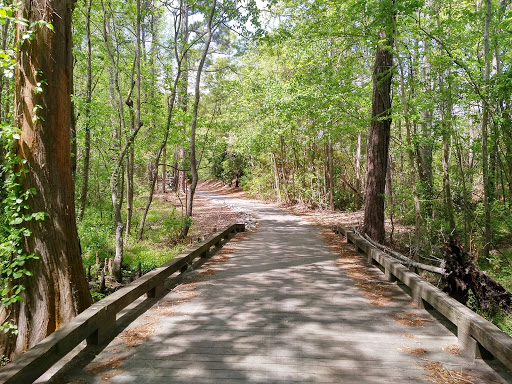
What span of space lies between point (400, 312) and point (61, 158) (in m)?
4.99

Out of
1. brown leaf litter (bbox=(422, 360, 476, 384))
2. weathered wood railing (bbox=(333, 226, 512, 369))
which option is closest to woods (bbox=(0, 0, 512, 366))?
weathered wood railing (bbox=(333, 226, 512, 369))

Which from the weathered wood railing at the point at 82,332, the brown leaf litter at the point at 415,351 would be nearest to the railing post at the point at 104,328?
the weathered wood railing at the point at 82,332

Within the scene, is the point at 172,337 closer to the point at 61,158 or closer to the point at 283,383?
the point at 283,383

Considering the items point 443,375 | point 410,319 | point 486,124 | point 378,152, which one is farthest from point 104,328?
point 486,124

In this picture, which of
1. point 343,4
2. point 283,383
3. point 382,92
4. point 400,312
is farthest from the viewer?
point 343,4

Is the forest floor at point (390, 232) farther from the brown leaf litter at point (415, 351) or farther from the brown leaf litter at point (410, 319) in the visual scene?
the brown leaf litter at point (415, 351)

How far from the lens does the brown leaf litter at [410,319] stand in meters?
4.44

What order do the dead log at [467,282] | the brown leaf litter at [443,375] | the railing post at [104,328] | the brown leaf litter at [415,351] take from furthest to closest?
the dead log at [467,282] → the railing post at [104,328] → the brown leaf litter at [415,351] → the brown leaf litter at [443,375]

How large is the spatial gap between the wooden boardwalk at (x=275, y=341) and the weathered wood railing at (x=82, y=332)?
0.69 feet

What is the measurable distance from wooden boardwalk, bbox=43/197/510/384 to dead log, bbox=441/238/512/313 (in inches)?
28.5

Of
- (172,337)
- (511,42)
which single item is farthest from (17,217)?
(511,42)

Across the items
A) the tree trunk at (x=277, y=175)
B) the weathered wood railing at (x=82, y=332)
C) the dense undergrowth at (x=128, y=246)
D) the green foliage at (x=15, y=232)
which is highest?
the tree trunk at (x=277, y=175)

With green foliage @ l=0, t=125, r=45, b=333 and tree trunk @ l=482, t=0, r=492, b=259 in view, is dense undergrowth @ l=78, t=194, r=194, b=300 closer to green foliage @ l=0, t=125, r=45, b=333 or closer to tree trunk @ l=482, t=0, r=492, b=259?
green foliage @ l=0, t=125, r=45, b=333

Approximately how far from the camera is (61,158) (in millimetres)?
4539
